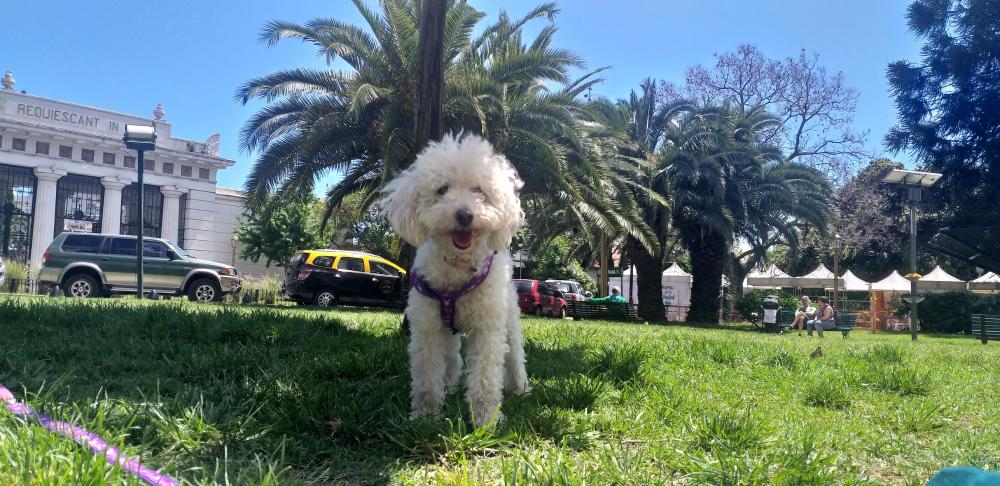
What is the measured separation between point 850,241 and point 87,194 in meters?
40.9

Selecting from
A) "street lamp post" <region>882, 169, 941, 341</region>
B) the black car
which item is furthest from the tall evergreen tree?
the black car

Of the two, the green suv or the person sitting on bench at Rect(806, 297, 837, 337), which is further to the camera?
the person sitting on bench at Rect(806, 297, 837, 337)

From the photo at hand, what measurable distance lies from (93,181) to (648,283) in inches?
1211

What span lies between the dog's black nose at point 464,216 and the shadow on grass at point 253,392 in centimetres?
Answer: 88

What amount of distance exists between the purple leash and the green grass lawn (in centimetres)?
5

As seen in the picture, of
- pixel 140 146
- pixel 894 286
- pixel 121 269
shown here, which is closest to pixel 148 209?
pixel 121 269

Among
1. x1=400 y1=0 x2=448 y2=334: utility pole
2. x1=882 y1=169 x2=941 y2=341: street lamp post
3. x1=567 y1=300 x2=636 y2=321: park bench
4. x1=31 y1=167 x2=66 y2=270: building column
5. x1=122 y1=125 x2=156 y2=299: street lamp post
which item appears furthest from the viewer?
x1=31 y1=167 x2=66 y2=270: building column

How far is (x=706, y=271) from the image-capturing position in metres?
Result: 23.7

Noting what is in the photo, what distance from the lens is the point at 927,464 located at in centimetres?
269

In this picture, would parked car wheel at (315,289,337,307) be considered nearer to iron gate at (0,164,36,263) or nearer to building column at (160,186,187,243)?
building column at (160,186,187,243)

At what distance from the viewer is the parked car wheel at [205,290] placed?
1803cm

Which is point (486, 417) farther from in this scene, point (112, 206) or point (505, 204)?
point (112, 206)

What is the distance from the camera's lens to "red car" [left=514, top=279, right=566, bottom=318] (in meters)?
24.2

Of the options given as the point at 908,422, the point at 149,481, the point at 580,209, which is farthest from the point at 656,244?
the point at 149,481
